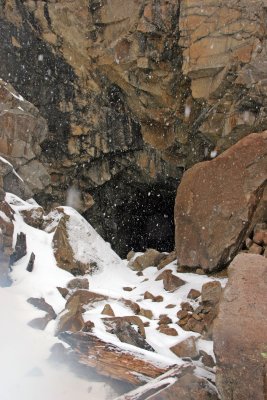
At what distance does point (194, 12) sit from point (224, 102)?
11.2ft

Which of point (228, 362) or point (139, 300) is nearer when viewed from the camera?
point (228, 362)

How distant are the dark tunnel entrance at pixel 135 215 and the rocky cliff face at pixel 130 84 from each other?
79 millimetres

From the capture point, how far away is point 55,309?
24.5 feet

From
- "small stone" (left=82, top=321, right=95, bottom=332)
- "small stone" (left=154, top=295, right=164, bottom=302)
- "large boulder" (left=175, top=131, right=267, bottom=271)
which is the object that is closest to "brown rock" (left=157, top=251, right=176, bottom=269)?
"large boulder" (left=175, top=131, right=267, bottom=271)

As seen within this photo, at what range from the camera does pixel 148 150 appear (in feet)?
65.8

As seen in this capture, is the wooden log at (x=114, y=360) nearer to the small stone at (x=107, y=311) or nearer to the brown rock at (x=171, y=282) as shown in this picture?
the small stone at (x=107, y=311)

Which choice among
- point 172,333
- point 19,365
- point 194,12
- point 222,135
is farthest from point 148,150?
point 19,365

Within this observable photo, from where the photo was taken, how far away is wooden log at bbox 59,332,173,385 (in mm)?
5199

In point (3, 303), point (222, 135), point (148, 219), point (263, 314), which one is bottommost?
point (148, 219)

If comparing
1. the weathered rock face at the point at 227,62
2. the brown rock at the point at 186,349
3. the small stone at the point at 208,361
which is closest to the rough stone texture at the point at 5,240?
the brown rock at the point at 186,349

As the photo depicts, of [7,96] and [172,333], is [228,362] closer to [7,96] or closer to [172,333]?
[172,333]

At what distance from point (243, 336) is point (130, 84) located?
15.3 metres

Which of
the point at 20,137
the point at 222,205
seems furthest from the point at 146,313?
the point at 20,137

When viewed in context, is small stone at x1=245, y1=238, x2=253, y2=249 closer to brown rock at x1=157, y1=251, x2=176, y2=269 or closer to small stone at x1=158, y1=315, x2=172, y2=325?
brown rock at x1=157, y1=251, x2=176, y2=269
